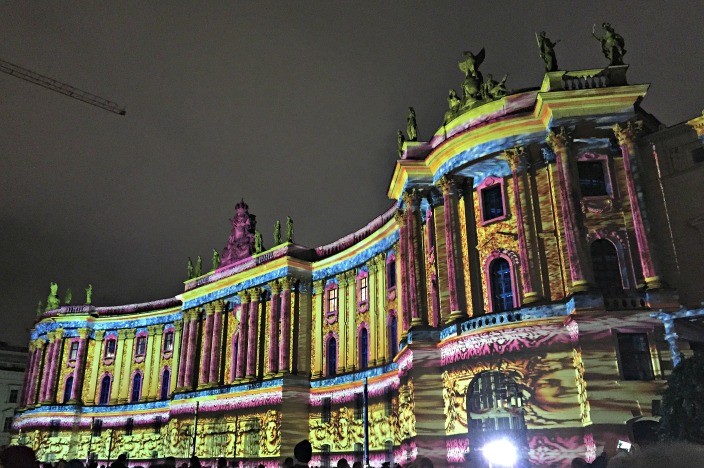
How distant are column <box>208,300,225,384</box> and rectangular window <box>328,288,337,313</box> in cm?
1206

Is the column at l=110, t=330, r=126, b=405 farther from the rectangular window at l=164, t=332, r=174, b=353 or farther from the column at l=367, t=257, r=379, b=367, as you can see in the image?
the column at l=367, t=257, r=379, b=367

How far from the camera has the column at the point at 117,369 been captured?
61.9 meters

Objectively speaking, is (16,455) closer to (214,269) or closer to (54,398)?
(214,269)

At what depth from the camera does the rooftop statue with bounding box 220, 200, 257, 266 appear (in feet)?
176

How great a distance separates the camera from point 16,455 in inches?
204

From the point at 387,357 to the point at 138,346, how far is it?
35526 millimetres

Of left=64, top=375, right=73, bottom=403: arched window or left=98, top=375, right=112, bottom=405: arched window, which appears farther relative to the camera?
left=64, top=375, right=73, bottom=403: arched window

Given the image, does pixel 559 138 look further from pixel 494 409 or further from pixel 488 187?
pixel 494 409

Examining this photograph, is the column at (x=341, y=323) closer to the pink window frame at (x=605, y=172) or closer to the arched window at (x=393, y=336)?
the arched window at (x=393, y=336)

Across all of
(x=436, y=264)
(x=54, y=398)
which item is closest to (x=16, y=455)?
(x=436, y=264)

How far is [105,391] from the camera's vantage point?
207 feet

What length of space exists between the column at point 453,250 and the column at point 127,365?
45.2 metres

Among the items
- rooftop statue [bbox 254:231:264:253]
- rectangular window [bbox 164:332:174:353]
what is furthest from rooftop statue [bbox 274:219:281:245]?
rectangular window [bbox 164:332:174:353]

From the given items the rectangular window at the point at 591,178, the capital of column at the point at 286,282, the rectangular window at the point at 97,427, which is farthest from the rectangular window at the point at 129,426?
the rectangular window at the point at 591,178
